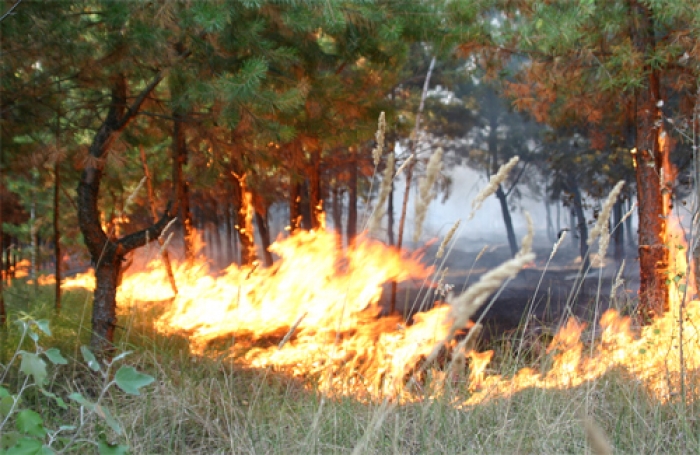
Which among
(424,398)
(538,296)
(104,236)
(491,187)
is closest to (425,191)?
(491,187)

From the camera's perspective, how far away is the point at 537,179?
26.4 metres

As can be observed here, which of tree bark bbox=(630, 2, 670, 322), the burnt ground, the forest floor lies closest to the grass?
the forest floor

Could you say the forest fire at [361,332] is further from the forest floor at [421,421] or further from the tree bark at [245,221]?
the tree bark at [245,221]

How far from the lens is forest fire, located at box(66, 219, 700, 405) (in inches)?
125

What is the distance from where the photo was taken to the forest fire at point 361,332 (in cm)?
318

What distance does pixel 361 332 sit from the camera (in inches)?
221

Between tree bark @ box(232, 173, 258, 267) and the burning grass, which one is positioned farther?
tree bark @ box(232, 173, 258, 267)

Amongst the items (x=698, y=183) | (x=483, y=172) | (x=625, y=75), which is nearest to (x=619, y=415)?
(x=698, y=183)

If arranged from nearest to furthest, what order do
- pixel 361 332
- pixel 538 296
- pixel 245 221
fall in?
1. pixel 361 332
2. pixel 245 221
3. pixel 538 296

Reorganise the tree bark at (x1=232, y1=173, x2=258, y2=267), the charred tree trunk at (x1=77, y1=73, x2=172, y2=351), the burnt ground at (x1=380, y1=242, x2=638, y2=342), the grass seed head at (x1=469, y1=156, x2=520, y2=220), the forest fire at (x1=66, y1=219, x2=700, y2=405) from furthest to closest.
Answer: the tree bark at (x1=232, y1=173, x2=258, y2=267), the charred tree trunk at (x1=77, y1=73, x2=172, y2=351), the burnt ground at (x1=380, y1=242, x2=638, y2=342), the forest fire at (x1=66, y1=219, x2=700, y2=405), the grass seed head at (x1=469, y1=156, x2=520, y2=220)

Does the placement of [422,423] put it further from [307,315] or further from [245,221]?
[245,221]

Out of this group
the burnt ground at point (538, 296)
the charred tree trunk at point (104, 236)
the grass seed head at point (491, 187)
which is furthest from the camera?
the charred tree trunk at point (104, 236)

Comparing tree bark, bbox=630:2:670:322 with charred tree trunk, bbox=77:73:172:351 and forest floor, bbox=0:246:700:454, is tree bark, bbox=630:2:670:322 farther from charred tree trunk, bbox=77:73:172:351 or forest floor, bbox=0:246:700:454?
charred tree trunk, bbox=77:73:172:351

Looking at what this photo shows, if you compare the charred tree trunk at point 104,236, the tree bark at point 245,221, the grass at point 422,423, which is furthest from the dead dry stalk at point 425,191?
the tree bark at point 245,221
